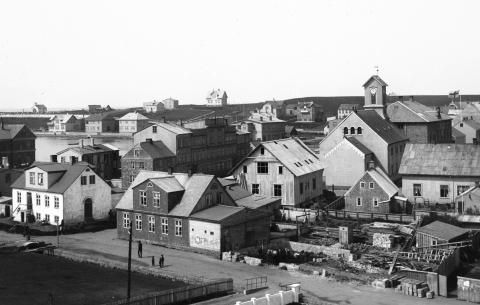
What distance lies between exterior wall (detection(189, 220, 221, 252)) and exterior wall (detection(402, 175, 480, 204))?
890 inches

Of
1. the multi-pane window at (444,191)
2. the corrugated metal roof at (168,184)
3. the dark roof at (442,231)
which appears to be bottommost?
the dark roof at (442,231)

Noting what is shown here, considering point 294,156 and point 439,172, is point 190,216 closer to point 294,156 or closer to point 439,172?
point 294,156

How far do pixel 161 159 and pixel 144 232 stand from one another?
2254 centimetres

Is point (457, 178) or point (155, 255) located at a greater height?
point (457, 178)

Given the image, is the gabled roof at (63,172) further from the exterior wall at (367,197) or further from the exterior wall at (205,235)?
the exterior wall at (367,197)

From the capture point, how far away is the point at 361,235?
45.8 m

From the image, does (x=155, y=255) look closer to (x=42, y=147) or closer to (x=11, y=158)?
(x=11, y=158)

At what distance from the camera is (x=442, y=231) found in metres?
41.1

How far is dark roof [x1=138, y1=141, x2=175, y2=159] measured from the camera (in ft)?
219

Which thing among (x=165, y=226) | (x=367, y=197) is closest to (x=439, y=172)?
(x=367, y=197)

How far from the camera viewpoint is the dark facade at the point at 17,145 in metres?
88.1

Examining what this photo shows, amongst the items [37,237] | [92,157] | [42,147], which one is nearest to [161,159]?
[92,157]

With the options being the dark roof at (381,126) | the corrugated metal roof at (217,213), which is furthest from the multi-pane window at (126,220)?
the dark roof at (381,126)

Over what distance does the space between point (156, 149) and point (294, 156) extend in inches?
669
